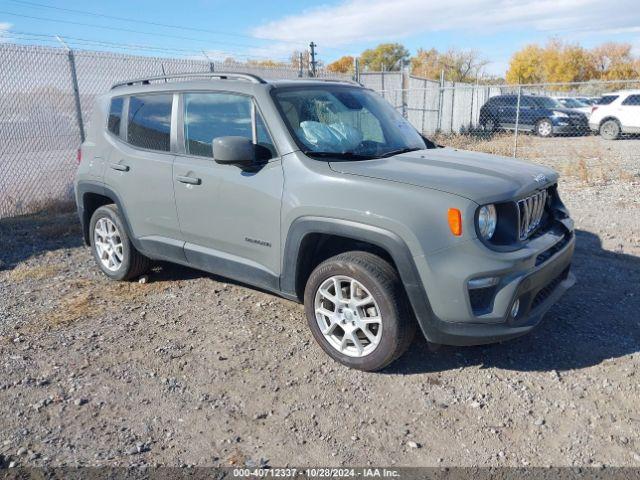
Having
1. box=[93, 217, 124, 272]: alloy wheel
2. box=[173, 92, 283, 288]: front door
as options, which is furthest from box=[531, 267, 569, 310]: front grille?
box=[93, 217, 124, 272]: alloy wheel

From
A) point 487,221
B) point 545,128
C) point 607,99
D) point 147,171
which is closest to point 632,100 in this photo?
point 607,99

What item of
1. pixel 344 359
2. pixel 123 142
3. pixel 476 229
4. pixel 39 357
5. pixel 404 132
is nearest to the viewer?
pixel 476 229

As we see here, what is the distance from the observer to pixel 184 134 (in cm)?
447

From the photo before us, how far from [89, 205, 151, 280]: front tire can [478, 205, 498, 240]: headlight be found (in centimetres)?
334

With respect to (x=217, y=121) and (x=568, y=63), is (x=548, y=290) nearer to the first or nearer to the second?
(x=217, y=121)

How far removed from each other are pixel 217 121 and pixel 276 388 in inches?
82.0

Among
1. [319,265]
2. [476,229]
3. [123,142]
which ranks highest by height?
[123,142]

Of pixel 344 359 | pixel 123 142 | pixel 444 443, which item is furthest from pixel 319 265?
pixel 123 142

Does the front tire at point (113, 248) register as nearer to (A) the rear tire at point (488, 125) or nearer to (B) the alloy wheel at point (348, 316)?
(B) the alloy wheel at point (348, 316)

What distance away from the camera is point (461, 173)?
3557 mm

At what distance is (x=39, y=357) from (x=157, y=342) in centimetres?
82

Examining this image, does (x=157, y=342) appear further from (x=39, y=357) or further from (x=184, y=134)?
(x=184, y=134)

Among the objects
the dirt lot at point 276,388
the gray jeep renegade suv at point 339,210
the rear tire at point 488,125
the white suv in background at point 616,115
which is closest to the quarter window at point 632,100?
the white suv in background at point 616,115

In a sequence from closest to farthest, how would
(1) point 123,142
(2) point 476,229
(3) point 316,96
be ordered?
(2) point 476,229 → (3) point 316,96 → (1) point 123,142
